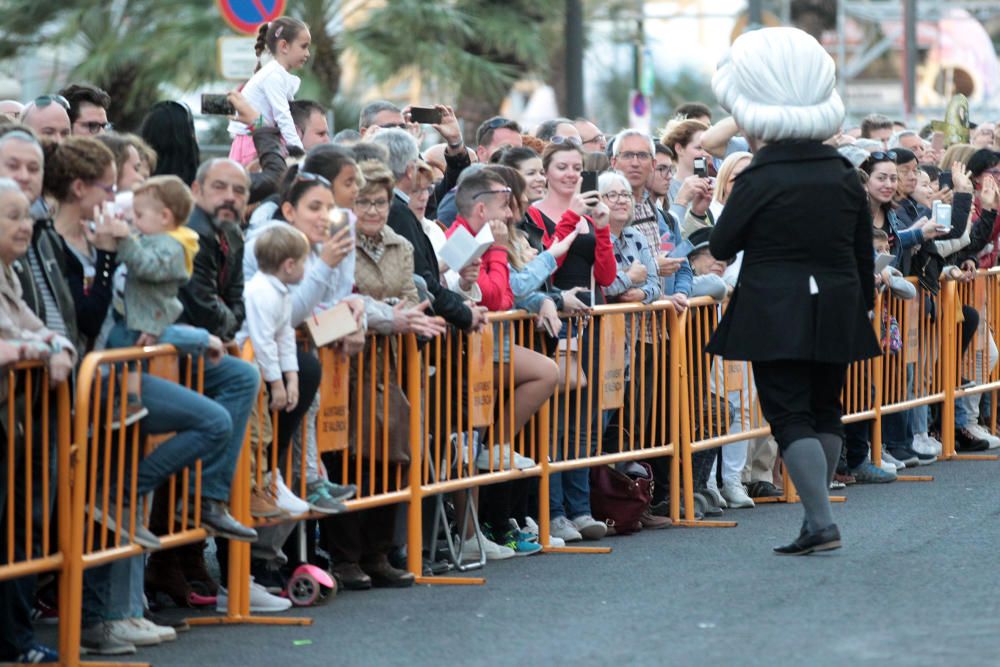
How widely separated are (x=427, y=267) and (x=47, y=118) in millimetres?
1803

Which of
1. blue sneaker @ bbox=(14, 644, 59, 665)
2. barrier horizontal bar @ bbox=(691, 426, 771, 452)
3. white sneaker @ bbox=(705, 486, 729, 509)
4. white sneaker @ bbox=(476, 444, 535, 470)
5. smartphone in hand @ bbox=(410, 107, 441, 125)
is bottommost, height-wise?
white sneaker @ bbox=(705, 486, 729, 509)

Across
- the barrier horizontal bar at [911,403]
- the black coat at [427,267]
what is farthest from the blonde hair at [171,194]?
the barrier horizontal bar at [911,403]

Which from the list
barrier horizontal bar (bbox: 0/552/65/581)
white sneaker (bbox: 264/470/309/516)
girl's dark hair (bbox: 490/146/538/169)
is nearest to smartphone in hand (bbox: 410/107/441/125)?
girl's dark hair (bbox: 490/146/538/169)

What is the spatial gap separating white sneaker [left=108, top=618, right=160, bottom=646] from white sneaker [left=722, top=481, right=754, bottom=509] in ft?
15.8

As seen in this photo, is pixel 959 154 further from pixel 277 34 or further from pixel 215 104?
pixel 215 104

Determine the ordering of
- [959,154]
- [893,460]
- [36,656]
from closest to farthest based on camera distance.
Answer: [36,656] → [893,460] → [959,154]

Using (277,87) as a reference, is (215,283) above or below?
below

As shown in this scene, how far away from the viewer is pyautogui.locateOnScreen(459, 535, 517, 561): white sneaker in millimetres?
9719

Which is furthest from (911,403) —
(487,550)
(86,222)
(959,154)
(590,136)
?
(86,222)

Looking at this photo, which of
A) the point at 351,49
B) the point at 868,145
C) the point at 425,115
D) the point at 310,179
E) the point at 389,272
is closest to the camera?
the point at 310,179

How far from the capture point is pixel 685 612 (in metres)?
8.12

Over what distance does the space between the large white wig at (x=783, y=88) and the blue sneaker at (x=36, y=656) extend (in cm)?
405

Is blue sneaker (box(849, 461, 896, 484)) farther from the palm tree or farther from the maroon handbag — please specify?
the palm tree

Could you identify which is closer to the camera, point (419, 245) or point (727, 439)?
point (419, 245)
